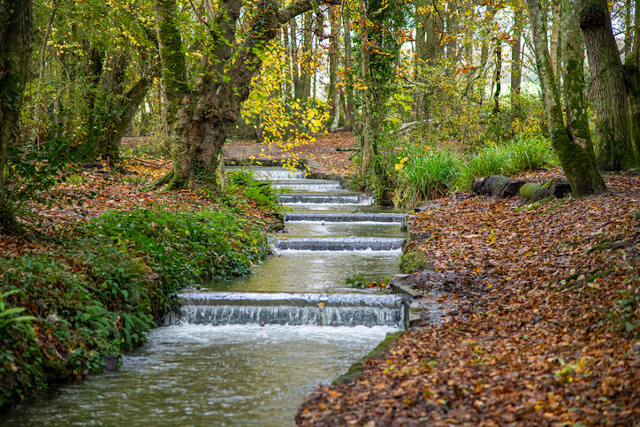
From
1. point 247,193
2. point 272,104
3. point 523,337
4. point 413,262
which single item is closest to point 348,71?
point 272,104

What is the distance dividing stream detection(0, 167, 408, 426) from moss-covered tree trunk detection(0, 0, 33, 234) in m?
2.32

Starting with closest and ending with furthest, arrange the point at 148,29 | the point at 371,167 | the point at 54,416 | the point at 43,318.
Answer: the point at 54,416 → the point at 43,318 → the point at 148,29 → the point at 371,167

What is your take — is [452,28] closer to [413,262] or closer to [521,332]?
[413,262]

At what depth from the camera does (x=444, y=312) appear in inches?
217

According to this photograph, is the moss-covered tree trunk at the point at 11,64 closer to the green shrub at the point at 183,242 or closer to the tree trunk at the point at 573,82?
the green shrub at the point at 183,242

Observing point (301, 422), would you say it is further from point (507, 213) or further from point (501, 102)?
point (501, 102)

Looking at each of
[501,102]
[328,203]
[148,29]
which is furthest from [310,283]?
[501,102]

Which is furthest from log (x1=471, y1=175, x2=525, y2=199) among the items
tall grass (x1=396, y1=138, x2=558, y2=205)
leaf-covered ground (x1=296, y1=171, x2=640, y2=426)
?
leaf-covered ground (x1=296, y1=171, x2=640, y2=426)

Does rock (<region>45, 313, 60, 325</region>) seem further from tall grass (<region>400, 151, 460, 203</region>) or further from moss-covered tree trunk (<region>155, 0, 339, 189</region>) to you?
tall grass (<region>400, 151, 460, 203</region>)

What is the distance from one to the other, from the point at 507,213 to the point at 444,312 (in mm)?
4409

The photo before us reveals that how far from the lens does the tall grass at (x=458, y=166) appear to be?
12.5m

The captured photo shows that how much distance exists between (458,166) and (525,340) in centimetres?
916

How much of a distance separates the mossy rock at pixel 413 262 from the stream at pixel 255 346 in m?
0.24

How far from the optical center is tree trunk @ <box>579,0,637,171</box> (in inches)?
369
